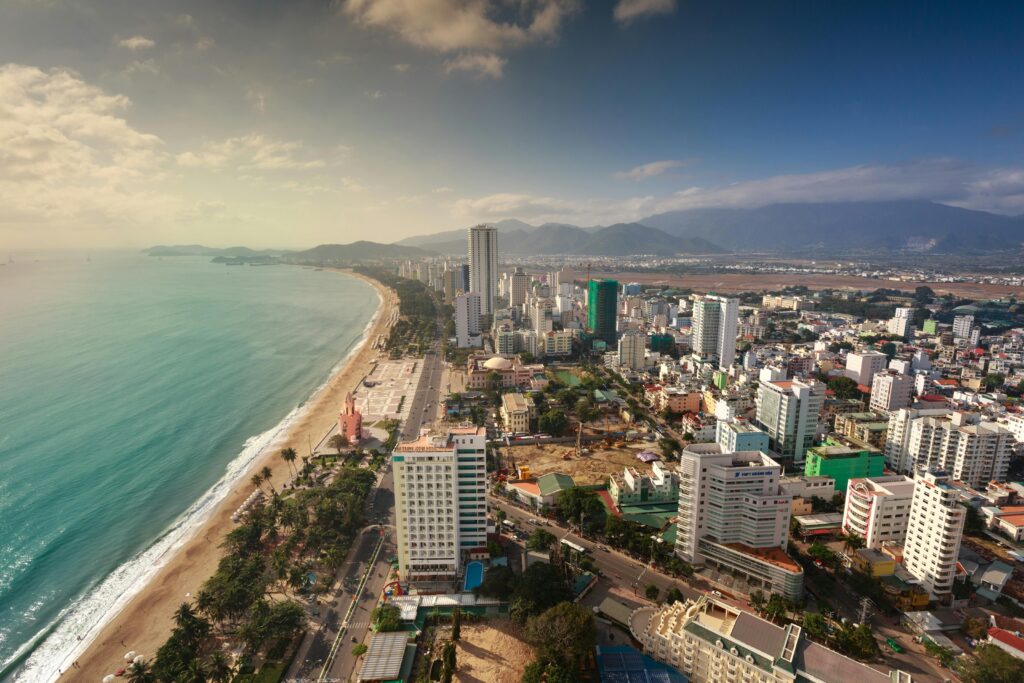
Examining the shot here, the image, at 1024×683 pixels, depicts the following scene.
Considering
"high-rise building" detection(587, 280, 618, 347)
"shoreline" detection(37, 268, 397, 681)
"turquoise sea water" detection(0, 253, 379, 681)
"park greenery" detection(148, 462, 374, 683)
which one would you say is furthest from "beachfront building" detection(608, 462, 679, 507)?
"high-rise building" detection(587, 280, 618, 347)

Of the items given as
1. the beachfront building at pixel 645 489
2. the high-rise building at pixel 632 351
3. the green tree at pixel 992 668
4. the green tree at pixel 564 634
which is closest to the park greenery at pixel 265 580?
the green tree at pixel 564 634

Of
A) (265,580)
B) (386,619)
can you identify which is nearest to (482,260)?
(265,580)

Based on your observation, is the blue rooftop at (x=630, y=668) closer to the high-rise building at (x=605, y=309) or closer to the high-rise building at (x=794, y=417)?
the high-rise building at (x=794, y=417)

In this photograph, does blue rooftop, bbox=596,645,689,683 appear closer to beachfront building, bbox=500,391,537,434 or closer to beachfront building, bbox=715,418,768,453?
beachfront building, bbox=715,418,768,453

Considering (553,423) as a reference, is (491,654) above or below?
below

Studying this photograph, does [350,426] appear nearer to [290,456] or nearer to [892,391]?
[290,456]

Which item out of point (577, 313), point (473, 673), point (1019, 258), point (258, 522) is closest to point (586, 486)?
point (473, 673)
